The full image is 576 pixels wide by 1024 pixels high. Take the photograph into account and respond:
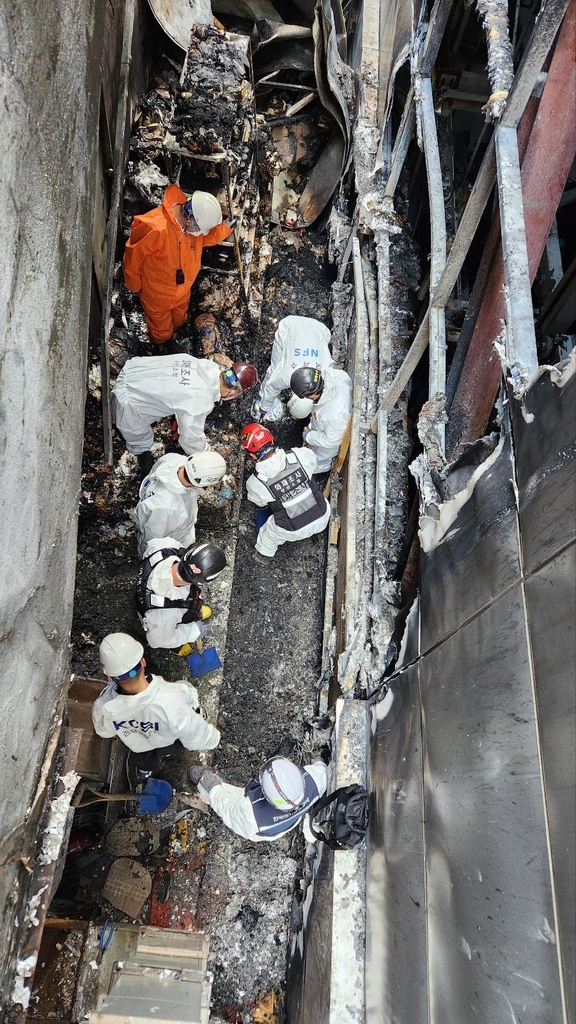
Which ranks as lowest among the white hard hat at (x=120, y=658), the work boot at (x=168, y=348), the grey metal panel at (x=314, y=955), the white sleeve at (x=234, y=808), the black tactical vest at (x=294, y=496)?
the grey metal panel at (x=314, y=955)

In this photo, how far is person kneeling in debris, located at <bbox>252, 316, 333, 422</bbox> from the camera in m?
5.41

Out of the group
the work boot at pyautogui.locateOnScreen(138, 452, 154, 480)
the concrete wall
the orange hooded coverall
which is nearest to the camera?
the concrete wall

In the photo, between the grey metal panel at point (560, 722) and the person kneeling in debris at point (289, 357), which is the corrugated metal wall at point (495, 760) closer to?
the grey metal panel at point (560, 722)

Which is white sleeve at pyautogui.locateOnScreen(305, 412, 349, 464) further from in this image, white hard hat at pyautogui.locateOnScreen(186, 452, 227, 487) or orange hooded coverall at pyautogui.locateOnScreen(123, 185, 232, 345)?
orange hooded coverall at pyautogui.locateOnScreen(123, 185, 232, 345)

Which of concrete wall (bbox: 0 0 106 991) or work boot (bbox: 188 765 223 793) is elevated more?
concrete wall (bbox: 0 0 106 991)

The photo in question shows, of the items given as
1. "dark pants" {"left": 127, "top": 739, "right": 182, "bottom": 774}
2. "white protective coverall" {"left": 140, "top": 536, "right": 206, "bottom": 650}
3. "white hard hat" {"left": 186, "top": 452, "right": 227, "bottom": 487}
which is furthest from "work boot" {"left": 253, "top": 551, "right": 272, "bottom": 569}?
"dark pants" {"left": 127, "top": 739, "right": 182, "bottom": 774}

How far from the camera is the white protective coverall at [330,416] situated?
16.5 feet

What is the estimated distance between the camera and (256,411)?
5.79 m

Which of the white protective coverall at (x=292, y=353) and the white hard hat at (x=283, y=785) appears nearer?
the white hard hat at (x=283, y=785)

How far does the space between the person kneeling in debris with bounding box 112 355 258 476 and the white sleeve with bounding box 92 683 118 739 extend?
2.26 m

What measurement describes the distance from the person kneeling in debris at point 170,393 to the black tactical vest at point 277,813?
2960 millimetres

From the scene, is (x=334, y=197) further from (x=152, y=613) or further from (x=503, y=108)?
(x=152, y=613)

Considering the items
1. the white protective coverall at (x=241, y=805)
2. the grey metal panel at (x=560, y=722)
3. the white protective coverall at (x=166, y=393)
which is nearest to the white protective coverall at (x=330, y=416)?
the white protective coverall at (x=166, y=393)

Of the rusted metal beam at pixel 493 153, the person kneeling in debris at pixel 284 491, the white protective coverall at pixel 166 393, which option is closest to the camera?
the rusted metal beam at pixel 493 153
